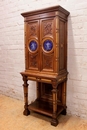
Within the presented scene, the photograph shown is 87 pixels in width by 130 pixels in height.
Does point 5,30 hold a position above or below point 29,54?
above

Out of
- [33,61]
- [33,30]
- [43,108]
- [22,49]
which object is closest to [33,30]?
[33,30]

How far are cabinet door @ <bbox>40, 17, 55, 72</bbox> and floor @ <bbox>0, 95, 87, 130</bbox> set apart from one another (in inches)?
34.8

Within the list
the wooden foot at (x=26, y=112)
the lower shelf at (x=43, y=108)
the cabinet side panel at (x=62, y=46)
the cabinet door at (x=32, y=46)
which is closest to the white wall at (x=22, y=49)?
the cabinet side panel at (x=62, y=46)

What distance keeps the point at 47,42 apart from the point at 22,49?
38.2 inches

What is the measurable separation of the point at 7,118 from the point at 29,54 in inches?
46.7

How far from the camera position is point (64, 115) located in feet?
7.74

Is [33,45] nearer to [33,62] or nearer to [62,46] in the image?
[33,62]

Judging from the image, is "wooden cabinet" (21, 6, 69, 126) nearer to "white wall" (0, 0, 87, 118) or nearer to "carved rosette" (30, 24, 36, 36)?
"carved rosette" (30, 24, 36, 36)

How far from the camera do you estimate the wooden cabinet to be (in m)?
1.94

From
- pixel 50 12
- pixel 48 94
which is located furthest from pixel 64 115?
pixel 50 12

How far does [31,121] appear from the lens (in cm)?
216

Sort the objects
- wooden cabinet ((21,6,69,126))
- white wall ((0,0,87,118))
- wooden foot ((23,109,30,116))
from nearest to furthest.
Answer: wooden cabinet ((21,6,69,126)) < white wall ((0,0,87,118)) < wooden foot ((23,109,30,116))

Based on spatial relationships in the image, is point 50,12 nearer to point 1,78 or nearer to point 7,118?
point 7,118

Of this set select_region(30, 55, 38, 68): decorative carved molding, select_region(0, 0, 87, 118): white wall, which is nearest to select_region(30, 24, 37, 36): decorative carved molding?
select_region(30, 55, 38, 68): decorative carved molding
